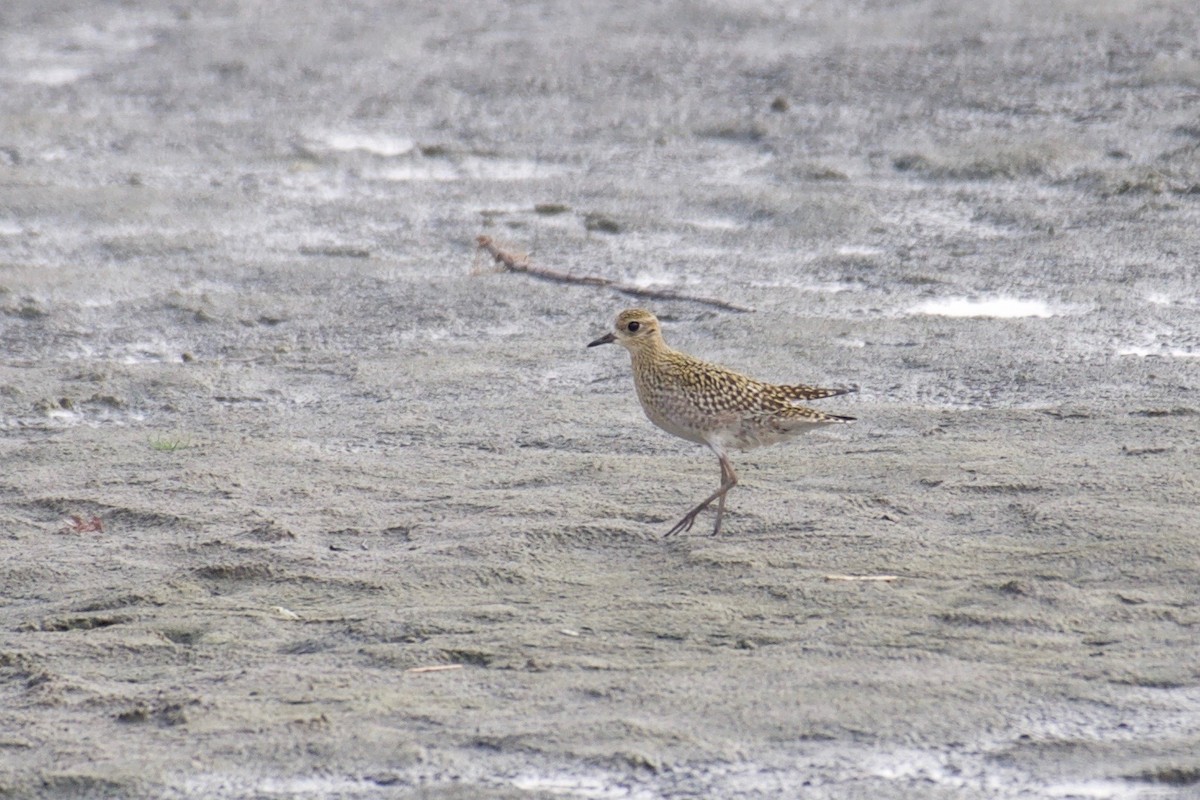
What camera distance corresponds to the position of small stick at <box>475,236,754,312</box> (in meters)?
9.33

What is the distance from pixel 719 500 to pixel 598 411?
4.95 ft

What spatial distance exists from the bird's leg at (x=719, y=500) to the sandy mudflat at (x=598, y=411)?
9 cm

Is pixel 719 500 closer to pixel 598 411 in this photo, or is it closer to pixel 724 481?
pixel 724 481

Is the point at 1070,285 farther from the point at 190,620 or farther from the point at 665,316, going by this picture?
the point at 190,620

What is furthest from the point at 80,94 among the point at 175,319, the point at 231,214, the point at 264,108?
the point at 175,319

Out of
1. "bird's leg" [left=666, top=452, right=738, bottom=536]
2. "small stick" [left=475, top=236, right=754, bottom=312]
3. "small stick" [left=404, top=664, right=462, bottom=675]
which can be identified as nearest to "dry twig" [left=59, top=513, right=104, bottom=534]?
"small stick" [left=404, top=664, right=462, bottom=675]

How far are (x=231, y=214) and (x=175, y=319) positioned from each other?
1937mm

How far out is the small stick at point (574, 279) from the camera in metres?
9.33

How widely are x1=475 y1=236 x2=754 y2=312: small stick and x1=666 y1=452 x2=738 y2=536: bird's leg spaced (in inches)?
103

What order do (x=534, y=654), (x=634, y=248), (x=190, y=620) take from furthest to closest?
(x=634, y=248), (x=190, y=620), (x=534, y=654)

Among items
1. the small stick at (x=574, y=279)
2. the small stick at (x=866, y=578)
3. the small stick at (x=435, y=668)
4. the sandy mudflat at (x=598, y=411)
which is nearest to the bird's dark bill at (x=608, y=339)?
the sandy mudflat at (x=598, y=411)

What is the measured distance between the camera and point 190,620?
568 centimetres

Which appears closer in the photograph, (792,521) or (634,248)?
(792,521)

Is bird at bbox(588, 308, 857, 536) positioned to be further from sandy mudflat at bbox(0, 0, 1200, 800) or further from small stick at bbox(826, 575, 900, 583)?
small stick at bbox(826, 575, 900, 583)
